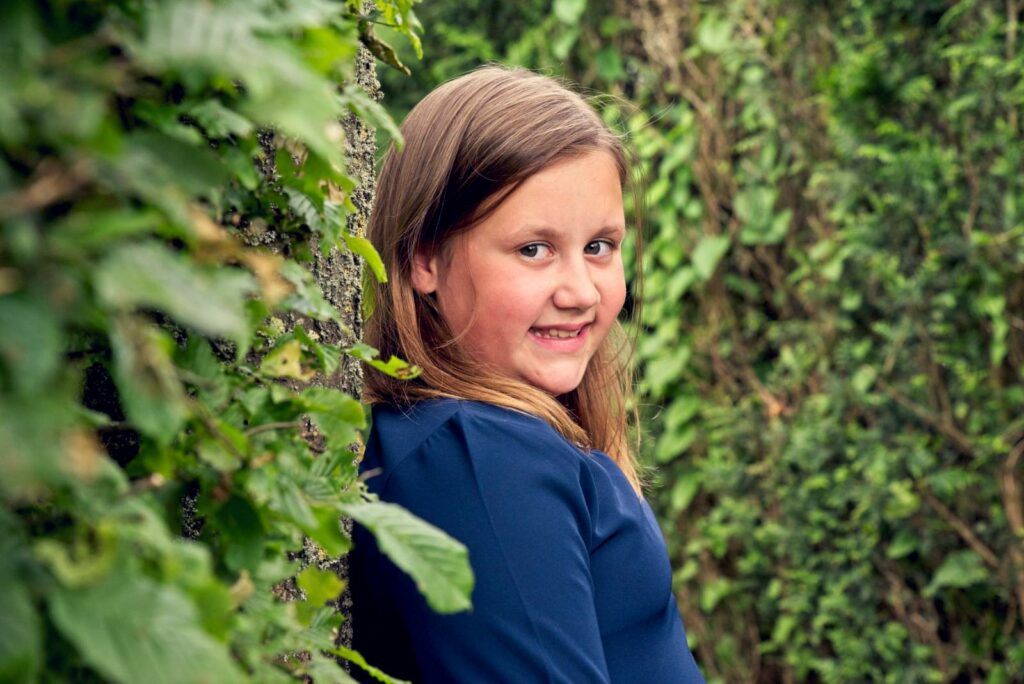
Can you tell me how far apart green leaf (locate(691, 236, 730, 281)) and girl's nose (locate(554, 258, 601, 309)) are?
234cm

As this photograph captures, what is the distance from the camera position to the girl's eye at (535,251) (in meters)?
1.86

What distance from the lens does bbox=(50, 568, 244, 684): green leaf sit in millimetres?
640

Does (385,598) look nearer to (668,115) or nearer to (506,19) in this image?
(668,115)

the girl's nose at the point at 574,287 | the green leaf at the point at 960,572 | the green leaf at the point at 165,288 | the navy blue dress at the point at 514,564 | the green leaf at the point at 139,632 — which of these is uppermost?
the green leaf at the point at 165,288

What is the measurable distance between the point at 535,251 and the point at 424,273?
21 cm

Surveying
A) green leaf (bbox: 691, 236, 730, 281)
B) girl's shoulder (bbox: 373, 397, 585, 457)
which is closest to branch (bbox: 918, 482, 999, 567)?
green leaf (bbox: 691, 236, 730, 281)

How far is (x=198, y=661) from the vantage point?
2.17 ft

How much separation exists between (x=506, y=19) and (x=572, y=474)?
11.5 feet

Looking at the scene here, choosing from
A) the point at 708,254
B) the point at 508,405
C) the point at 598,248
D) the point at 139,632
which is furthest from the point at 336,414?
the point at 708,254

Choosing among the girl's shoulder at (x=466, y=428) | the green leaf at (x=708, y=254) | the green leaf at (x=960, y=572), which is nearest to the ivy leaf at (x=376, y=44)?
the girl's shoulder at (x=466, y=428)

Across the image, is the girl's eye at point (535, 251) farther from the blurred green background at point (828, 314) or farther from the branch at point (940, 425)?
the branch at point (940, 425)

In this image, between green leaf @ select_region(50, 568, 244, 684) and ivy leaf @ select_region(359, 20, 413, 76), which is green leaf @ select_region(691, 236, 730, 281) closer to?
ivy leaf @ select_region(359, 20, 413, 76)

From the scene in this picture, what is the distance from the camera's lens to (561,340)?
6.31 ft

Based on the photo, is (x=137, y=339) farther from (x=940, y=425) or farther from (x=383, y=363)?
(x=940, y=425)
